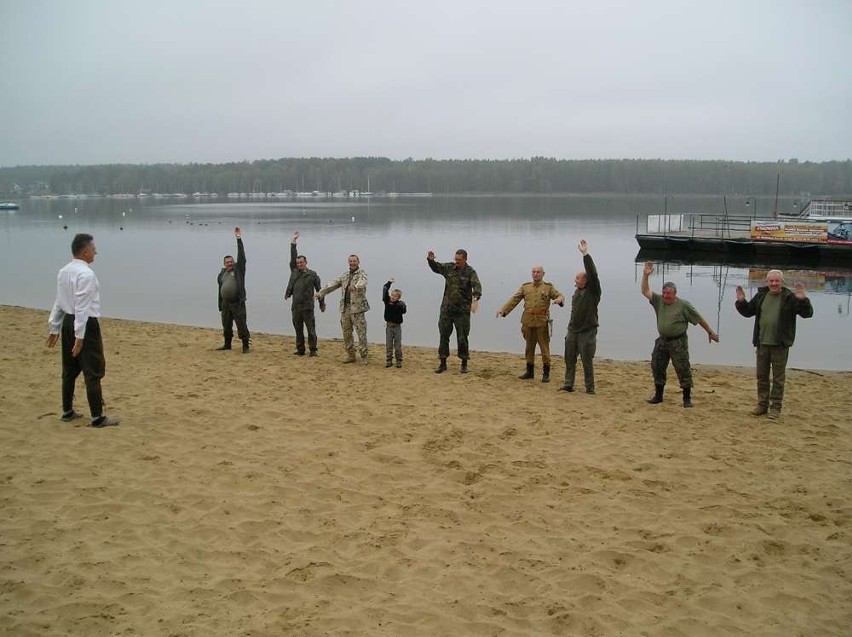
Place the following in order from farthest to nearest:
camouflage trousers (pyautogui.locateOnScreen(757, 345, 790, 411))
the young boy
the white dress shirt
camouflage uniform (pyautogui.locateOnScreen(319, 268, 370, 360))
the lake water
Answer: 1. the lake water
2. camouflage uniform (pyautogui.locateOnScreen(319, 268, 370, 360))
3. the young boy
4. camouflage trousers (pyautogui.locateOnScreen(757, 345, 790, 411))
5. the white dress shirt

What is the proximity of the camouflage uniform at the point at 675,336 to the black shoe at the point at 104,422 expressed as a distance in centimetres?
679

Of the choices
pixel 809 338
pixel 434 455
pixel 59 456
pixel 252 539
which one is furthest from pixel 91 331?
pixel 809 338

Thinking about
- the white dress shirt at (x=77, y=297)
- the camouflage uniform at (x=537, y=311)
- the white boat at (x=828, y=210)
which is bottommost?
the camouflage uniform at (x=537, y=311)

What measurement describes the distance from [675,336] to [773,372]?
1.30 m

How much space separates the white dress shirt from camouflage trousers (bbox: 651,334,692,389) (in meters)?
6.94

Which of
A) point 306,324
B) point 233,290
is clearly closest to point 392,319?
point 306,324

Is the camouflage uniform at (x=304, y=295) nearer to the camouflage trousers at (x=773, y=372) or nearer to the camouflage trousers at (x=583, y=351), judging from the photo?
the camouflage trousers at (x=583, y=351)

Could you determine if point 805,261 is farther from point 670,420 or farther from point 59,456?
point 59,456

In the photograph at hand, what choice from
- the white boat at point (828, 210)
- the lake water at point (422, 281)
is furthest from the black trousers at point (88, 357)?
the white boat at point (828, 210)

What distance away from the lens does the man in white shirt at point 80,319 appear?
744cm

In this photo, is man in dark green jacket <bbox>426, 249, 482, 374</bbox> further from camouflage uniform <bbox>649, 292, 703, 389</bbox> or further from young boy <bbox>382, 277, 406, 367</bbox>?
camouflage uniform <bbox>649, 292, 703, 389</bbox>

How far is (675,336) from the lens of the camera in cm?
1000

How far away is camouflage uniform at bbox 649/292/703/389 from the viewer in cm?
995

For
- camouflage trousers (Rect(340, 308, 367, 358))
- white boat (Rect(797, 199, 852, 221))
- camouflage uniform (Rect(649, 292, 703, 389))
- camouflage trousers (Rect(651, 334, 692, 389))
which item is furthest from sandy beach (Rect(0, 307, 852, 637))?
white boat (Rect(797, 199, 852, 221))
